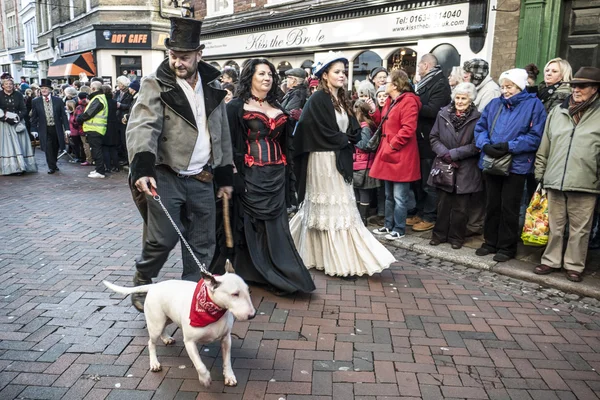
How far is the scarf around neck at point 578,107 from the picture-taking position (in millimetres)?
4789

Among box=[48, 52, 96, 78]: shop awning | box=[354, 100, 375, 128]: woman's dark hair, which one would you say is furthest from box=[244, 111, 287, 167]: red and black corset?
box=[48, 52, 96, 78]: shop awning

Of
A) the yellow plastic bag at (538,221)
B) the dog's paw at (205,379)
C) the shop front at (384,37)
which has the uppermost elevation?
the shop front at (384,37)

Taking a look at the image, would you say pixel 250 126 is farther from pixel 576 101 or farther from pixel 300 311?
pixel 576 101

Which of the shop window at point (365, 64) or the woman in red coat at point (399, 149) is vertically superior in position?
the shop window at point (365, 64)

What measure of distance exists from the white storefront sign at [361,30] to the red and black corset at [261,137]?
23.0ft

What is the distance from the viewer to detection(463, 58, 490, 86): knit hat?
6.43m

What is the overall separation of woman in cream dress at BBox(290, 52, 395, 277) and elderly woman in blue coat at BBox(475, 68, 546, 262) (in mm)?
1510

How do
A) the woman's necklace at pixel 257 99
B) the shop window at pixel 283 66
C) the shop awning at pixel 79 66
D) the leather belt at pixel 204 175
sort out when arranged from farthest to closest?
the shop awning at pixel 79 66 → the shop window at pixel 283 66 → the woman's necklace at pixel 257 99 → the leather belt at pixel 204 175

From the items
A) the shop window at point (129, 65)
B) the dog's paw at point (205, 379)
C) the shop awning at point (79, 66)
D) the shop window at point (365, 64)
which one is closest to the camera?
the dog's paw at point (205, 379)

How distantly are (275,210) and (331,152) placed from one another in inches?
35.0

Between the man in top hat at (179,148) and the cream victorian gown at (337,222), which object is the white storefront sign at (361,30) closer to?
the cream victorian gown at (337,222)

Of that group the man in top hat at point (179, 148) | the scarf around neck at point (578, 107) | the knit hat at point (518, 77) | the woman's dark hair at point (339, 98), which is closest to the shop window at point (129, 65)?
the woman's dark hair at point (339, 98)

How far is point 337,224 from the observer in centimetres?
494

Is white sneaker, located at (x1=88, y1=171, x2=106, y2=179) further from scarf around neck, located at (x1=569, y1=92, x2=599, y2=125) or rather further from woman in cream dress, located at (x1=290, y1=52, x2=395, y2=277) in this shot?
scarf around neck, located at (x1=569, y1=92, x2=599, y2=125)
